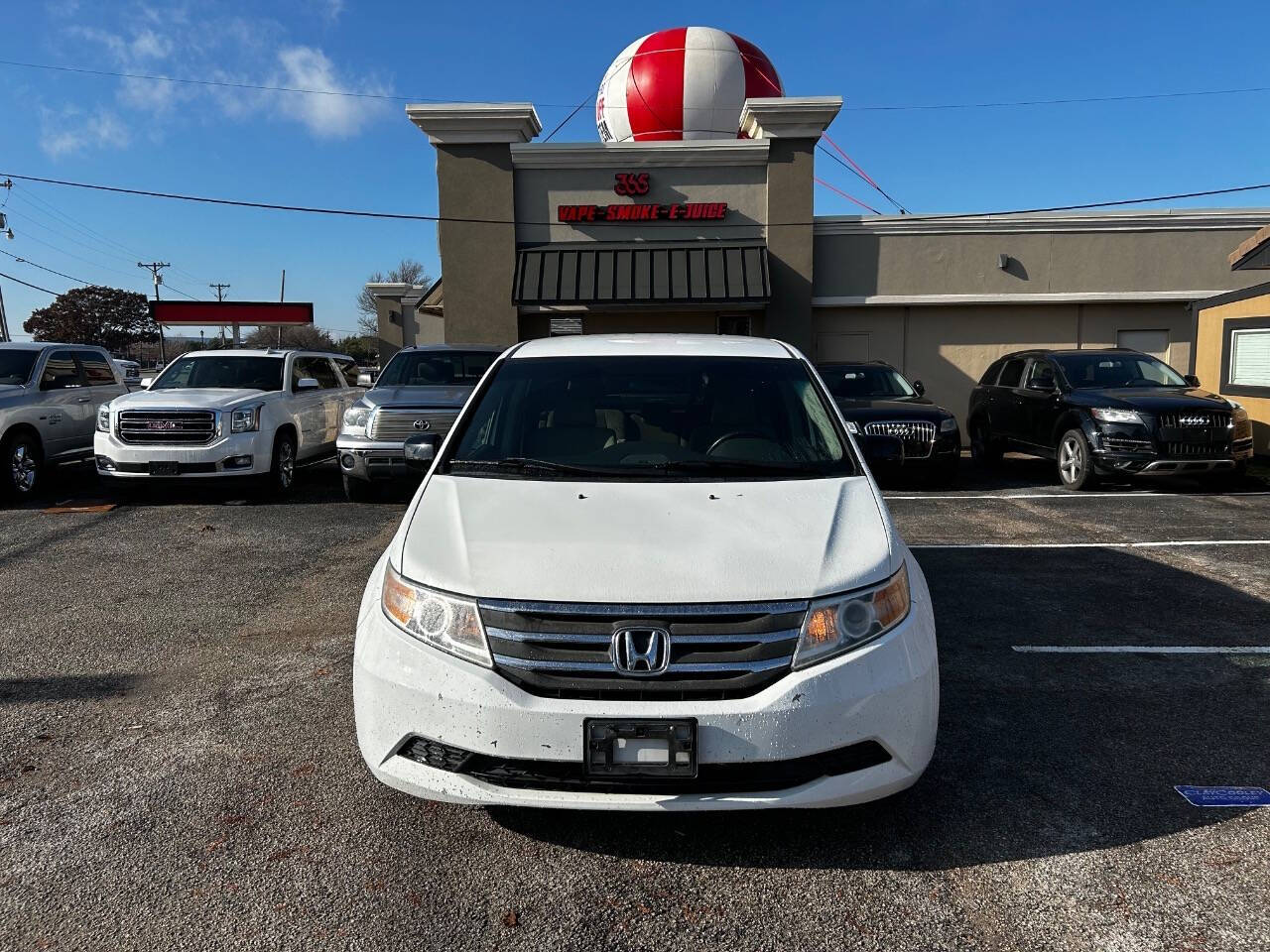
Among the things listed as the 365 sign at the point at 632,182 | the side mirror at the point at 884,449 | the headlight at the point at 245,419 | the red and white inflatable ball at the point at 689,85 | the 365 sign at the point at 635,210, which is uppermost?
the red and white inflatable ball at the point at 689,85

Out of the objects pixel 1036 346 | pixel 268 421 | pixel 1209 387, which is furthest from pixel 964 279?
pixel 268 421

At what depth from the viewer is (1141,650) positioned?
195 inches

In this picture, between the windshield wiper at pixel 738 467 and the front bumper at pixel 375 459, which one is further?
the front bumper at pixel 375 459

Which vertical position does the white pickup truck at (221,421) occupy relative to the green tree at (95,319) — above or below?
below

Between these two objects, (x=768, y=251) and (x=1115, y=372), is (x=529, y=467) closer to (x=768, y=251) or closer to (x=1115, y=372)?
(x=1115, y=372)

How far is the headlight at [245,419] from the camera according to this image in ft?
33.0

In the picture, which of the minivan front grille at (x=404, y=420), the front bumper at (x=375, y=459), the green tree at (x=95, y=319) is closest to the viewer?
the front bumper at (x=375, y=459)

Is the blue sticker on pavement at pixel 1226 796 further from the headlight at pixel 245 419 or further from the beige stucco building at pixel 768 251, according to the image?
the beige stucco building at pixel 768 251

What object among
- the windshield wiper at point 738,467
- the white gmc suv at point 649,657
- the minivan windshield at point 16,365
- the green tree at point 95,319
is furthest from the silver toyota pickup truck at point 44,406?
the green tree at point 95,319

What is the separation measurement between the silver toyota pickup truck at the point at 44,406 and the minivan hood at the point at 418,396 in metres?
4.01

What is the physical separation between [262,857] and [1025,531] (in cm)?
724

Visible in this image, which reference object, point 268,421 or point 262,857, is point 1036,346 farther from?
point 262,857

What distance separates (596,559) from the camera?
2.90m

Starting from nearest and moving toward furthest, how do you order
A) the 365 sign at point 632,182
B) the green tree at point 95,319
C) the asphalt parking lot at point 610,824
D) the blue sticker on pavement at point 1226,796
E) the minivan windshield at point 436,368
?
the asphalt parking lot at point 610,824 → the blue sticker on pavement at point 1226,796 → the minivan windshield at point 436,368 → the 365 sign at point 632,182 → the green tree at point 95,319
